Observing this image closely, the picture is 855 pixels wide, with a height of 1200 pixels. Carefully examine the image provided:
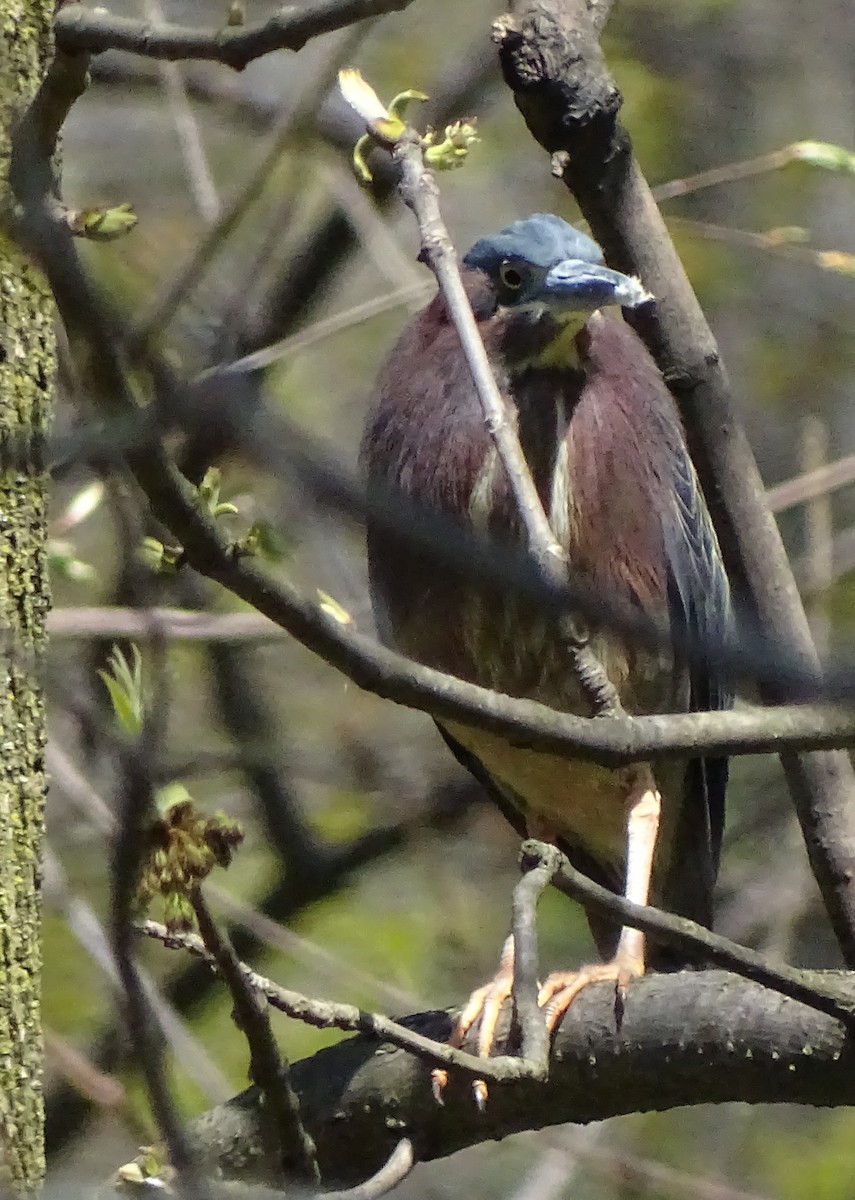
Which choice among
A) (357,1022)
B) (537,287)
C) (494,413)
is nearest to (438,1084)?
(357,1022)

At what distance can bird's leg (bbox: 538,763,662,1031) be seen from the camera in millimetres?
2078

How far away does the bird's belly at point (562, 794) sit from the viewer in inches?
107

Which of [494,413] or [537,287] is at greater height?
[537,287]

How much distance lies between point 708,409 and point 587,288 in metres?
0.35

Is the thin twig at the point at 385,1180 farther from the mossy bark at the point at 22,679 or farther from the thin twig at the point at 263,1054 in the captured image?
the mossy bark at the point at 22,679

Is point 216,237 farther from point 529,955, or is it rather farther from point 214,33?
point 529,955

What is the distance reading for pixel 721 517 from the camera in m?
2.43

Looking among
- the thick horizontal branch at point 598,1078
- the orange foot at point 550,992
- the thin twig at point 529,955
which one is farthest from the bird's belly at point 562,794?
the thin twig at point 529,955

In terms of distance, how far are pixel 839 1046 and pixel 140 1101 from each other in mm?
2243

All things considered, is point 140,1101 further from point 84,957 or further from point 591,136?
point 591,136

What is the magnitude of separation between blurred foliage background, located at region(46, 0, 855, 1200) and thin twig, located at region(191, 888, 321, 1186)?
138 centimetres

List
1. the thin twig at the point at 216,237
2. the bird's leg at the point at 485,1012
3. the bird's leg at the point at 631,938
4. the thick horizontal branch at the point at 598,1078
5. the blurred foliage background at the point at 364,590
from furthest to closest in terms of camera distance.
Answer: the blurred foliage background at the point at 364,590, the bird's leg at the point at 485,1012, the bird's leg at the point at 631,938, the thick horizontal branch at the point at 598,1078, the thin twig at the point at 216,237

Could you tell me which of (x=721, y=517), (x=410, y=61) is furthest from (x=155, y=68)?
(x=721, y=517)

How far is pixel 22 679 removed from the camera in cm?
162
